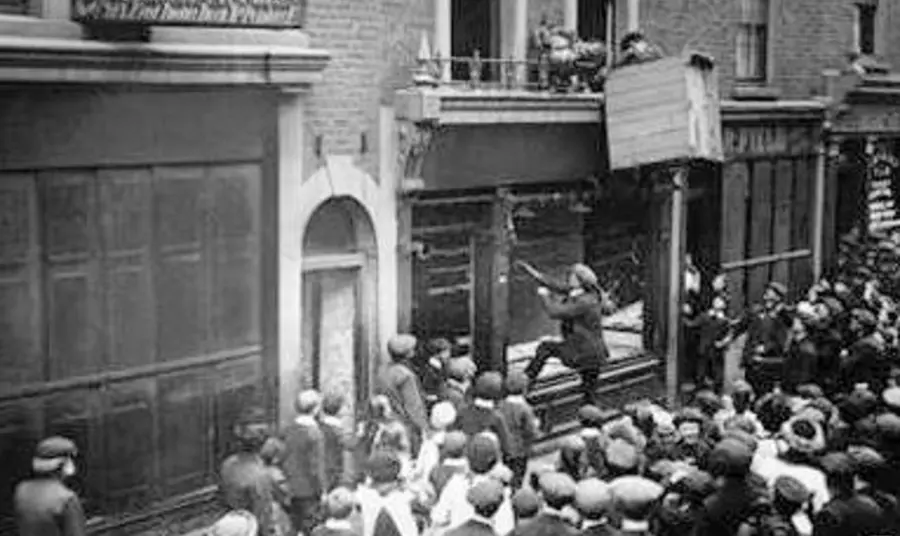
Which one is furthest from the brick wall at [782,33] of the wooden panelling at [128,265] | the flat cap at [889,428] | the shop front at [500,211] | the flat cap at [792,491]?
the flat cap at [792,491]

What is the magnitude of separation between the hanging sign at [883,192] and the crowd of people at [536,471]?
37.3ft

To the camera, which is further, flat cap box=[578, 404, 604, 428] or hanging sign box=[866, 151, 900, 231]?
hanging sign box=[866, 151, 900, 231]

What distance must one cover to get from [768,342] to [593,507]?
329 inches

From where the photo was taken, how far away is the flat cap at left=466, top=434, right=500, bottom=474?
8438 millimetres

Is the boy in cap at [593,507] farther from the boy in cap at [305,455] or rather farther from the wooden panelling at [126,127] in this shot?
the wooden panelling at [126,127]

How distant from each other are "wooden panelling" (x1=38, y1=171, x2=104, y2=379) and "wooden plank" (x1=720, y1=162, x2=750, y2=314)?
10485 mm

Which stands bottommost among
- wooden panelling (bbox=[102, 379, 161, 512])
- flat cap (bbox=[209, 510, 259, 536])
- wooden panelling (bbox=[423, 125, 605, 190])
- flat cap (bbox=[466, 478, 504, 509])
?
wooden panelling (bbox=[102, 379, 161, 512])

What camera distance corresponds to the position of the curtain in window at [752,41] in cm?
1917

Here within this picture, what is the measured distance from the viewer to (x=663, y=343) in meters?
17.5

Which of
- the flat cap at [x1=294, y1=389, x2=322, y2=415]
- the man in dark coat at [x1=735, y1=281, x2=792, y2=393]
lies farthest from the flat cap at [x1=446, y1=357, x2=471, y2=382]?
the man in dark coat at [x1=735, y1=281, x2=792, y2=393]

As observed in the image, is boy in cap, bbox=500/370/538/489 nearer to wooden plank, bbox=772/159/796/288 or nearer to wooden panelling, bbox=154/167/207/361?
wooden panelling, bbox=154/167/207/361

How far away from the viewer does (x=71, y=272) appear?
34.0 ft

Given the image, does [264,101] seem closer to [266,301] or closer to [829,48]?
[266,301]

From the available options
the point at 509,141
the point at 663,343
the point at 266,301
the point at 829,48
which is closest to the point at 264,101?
the point at 266,301
